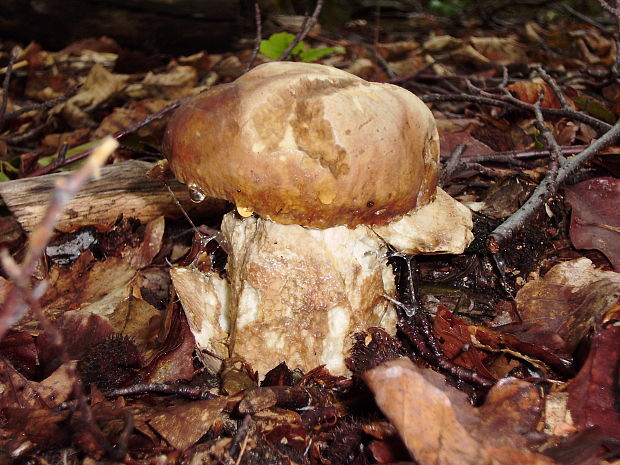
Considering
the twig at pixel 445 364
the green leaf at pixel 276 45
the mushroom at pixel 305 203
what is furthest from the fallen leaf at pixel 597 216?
the green leaf at pixel 276 45

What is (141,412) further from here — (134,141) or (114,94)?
(114,94)

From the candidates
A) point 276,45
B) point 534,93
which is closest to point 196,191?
point 276,45

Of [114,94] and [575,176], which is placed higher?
[575,176]

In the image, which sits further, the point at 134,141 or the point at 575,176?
the point at 134,141

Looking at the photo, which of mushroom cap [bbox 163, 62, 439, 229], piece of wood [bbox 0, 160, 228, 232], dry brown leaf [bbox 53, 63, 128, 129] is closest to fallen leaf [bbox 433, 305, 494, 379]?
mushroom cap [bbox 163, 62, 439, 229]

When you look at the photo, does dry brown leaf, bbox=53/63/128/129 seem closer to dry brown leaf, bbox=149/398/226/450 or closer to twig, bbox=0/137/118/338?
dry brown leaf, bbox=149/398/226/450

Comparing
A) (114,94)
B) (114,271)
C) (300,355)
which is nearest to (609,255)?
(300,355)
